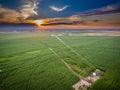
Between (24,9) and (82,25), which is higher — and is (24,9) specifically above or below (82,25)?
above

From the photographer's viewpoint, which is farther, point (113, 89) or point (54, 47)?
point (54, 47)

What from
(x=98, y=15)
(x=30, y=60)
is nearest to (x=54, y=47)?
(x=30, y=60)

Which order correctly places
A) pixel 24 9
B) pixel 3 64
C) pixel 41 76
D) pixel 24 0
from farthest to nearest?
pixel 24 9
pixel 24 0
pixel 3 64
pixel 41 76

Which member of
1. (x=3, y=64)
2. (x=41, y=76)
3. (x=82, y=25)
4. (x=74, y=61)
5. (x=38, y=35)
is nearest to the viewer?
(x=41, y=76)

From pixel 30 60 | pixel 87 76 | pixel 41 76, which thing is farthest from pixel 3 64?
pixel 87 76

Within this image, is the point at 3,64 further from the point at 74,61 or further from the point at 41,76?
the point at 74,61

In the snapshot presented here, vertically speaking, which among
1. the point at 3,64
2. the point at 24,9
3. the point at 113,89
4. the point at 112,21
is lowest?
the point at 113,89
